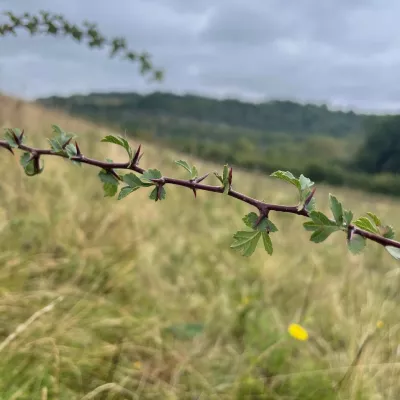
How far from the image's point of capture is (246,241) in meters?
0.59

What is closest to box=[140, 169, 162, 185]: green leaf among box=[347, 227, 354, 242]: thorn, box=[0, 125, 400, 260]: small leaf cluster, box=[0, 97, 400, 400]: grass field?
box=[0, 125, 400, 260]: small leaf cluster

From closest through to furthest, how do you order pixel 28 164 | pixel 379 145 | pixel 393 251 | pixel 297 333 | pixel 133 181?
1. pixel 393 251
2. pixel 133 181
3. pixel 28 164
4. pixel 297 333
5. pixel 379 145

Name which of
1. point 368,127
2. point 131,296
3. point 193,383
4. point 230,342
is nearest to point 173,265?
point 131,296

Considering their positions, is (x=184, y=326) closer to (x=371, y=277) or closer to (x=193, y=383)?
(x=193, y=383)

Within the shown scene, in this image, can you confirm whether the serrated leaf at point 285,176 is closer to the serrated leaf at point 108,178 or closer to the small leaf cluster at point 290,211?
the small leaf cluster at point 290,211

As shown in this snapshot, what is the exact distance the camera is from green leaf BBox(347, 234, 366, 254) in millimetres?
534

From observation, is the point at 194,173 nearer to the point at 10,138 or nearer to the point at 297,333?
the point at 10,138

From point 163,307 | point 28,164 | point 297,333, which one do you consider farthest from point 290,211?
point 163,307

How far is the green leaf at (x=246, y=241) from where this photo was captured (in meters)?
0.58

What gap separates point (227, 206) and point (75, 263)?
2115 mm

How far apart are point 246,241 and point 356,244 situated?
11 cm

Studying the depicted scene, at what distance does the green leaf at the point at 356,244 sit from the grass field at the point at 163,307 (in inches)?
33.4

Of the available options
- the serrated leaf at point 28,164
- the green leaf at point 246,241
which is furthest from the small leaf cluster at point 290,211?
the serrated leaf at point 28,164

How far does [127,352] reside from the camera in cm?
168
